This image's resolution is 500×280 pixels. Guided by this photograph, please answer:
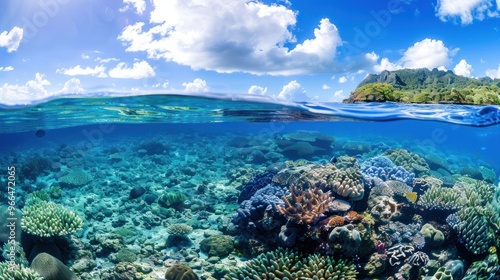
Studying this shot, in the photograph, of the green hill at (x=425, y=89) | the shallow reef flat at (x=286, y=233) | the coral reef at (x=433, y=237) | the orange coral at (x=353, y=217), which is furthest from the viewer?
the green hill at (x=425, y=89)

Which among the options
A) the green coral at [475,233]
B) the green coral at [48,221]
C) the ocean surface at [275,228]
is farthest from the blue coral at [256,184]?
the green coral at [475,233]

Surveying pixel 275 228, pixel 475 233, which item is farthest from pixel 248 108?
pixel 475 233

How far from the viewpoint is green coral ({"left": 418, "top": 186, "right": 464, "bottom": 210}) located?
9148 mm

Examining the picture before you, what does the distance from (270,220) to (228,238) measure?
172cm

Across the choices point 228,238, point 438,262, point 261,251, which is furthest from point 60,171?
point 438,262

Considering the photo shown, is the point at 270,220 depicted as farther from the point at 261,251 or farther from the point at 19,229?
the point at 19,229

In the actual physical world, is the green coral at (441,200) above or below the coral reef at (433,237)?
above

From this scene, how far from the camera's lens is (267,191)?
9586mm

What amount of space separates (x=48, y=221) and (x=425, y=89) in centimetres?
1751

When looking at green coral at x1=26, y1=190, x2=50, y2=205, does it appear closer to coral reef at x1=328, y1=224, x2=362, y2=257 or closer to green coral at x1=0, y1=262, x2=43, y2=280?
green coral at x1=0, y1=262, x2=43, y2=280

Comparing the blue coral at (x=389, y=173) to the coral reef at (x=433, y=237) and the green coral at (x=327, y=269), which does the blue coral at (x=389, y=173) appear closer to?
the coral reef at (x=433, y=237)

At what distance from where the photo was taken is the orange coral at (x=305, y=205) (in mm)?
7827

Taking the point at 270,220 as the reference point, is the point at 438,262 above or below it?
below

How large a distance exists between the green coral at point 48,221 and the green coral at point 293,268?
15.5ft
